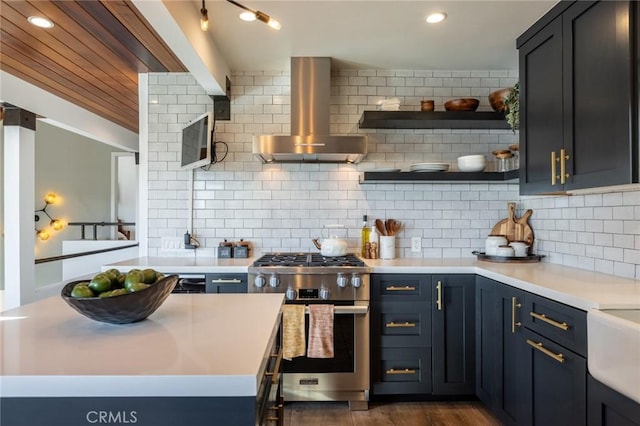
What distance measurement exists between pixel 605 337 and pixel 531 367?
0.65m

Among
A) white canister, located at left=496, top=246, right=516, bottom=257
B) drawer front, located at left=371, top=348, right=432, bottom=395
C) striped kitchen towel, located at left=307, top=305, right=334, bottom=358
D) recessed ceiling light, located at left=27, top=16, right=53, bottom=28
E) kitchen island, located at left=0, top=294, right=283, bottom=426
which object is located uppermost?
recessed ceiling light, located at left=27, top=16, right=53, bottom=28

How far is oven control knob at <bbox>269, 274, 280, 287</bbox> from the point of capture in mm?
2572

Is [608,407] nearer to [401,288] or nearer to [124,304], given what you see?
[401,288]

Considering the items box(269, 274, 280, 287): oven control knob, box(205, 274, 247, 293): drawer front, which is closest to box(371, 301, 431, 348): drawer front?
box(269, 274, 280, 287): oven control knob

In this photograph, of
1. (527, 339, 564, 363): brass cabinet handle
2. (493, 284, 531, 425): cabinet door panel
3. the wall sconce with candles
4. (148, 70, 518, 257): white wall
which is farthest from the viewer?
the wall sconce with candles

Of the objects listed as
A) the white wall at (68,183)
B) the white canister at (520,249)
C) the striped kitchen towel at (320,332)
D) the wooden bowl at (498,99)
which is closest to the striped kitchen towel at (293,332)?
the striped kitchen towel at (320,332)

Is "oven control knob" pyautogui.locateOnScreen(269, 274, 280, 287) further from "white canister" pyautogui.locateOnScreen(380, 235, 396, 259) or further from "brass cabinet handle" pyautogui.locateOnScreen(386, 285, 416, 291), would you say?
"white canister" pyautogui.locateOnScreen(380, 235, 396, 259)

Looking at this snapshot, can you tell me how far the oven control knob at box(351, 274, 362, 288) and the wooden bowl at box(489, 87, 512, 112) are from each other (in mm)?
1668

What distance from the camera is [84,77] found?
3734mm

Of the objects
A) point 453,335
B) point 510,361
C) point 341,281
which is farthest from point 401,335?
point 510,361

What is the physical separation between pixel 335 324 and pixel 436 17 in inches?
80.0

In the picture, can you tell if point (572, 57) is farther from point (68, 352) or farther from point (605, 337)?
point (68, 352)

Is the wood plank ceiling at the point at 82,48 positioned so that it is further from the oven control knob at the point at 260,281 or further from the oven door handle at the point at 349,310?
the oven door handle at the point at 349,310

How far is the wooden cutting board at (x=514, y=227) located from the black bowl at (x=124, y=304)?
2.73 m
